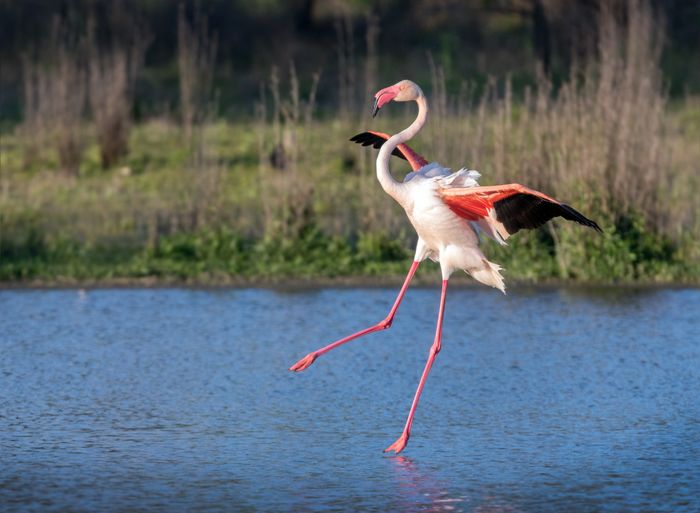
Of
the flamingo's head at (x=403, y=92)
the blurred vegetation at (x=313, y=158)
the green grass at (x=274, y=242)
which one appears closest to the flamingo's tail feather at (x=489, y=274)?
the flamingo's head at (x=403, y=92)

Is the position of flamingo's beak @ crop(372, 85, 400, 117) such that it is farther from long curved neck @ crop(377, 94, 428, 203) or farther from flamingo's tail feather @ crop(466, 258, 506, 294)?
flamingo's tail feather @ crop(466, 258, 506, 294)

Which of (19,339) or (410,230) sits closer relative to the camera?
(19,339)

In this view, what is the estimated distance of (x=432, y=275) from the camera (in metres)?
11.3

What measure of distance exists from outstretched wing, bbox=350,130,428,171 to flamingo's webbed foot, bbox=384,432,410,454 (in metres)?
1.57

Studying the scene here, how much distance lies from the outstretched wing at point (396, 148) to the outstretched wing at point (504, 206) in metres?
0.52

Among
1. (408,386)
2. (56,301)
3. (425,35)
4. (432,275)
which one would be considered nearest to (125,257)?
(56,301)

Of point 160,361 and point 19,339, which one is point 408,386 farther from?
point 19,339

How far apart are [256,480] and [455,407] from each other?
5.53 feet

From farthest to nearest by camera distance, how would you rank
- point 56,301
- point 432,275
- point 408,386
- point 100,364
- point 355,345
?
point 432,275
point 56,301
point 355,345
point 100,364
point 408,386

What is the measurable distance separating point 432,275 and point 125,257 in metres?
2.64

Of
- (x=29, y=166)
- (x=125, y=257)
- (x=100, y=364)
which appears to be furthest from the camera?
(x=29, y=166)

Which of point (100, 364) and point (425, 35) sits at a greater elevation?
point (425, 35)

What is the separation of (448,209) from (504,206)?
34 centimetres

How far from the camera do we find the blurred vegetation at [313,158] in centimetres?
1131
